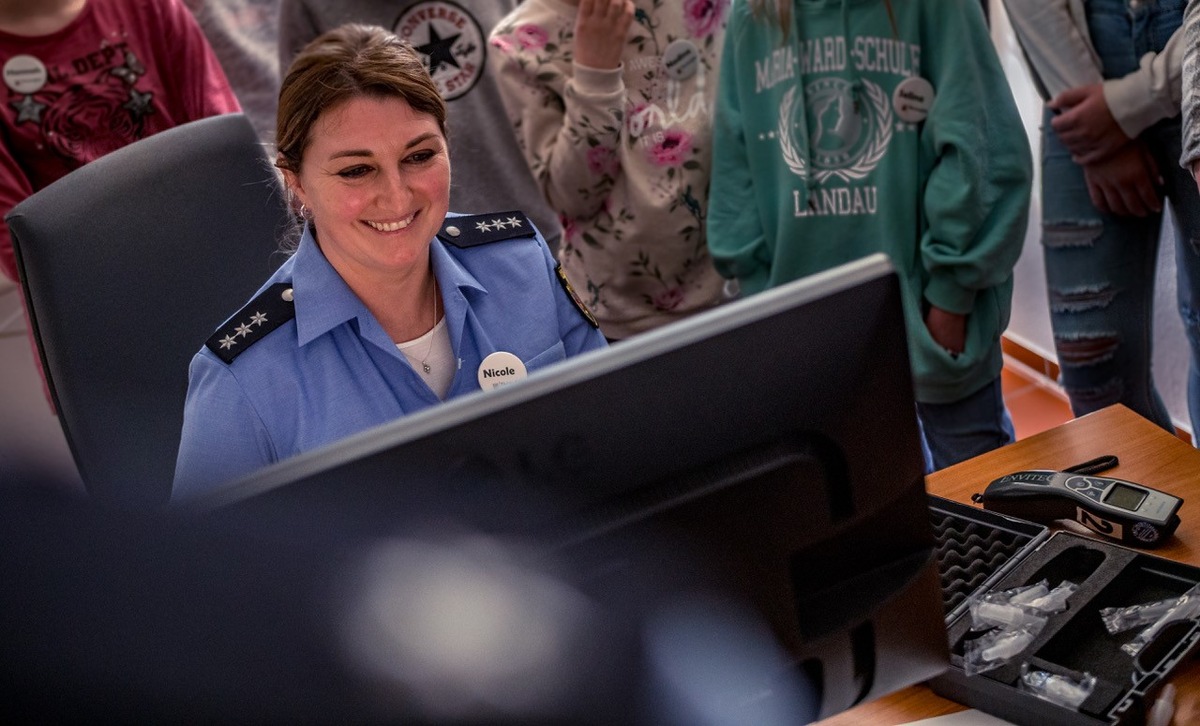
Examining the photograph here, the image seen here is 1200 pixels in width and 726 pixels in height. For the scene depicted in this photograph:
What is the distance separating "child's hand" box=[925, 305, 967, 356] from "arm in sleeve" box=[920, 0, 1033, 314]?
0.09 feet

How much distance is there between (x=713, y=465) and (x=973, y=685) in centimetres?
40

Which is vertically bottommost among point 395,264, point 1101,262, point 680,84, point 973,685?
point 973,685

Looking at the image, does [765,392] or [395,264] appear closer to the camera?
[765,392]

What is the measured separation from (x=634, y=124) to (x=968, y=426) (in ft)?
2.53

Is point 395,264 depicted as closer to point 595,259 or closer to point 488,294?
point 488,294

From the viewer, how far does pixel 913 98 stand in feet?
6.00

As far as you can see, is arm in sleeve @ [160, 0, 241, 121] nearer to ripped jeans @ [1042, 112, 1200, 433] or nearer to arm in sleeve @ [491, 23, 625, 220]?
arm in sleeve @ [491, 23, 625, 220]

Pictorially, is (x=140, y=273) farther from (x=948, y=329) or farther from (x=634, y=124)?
(x=948, y=329)

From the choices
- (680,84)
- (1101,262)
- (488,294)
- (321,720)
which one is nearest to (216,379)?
(488,294)

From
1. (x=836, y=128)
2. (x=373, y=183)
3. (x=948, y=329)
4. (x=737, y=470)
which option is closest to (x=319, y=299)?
A: (x=373, y=183)

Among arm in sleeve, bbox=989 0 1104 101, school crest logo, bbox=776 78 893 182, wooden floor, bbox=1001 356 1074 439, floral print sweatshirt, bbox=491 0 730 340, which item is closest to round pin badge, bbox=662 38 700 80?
floral print sweatshirt, bbox=491 0 730 340

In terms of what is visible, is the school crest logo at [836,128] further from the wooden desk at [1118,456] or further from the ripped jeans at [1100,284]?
the wooden desk at [1118,456]

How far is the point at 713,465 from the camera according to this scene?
82 cm

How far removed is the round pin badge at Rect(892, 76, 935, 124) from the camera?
5.98 feet
